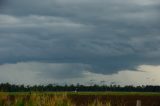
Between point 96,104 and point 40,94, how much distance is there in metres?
2.86

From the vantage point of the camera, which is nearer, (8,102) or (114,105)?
(8,102)

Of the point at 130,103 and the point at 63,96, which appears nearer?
the point at 63,96

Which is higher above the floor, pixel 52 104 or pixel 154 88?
pixel 154 88

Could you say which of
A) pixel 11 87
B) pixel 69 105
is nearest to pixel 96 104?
pixel 69 105

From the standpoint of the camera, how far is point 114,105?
42.1 metres

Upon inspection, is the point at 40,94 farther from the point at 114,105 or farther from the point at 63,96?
the point at 114,105

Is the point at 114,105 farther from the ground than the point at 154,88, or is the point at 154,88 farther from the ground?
the point at 154,88

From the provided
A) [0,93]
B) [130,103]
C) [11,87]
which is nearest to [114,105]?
[130,103]

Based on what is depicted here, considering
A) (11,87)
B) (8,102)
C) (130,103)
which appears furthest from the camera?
(11,87)

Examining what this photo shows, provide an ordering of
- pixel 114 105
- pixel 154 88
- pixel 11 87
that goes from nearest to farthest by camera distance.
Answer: pixel 114 105 < pixel 11 87 < pixel 154 88

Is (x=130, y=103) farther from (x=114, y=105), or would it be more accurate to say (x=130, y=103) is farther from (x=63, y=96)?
(x=63, y=96)

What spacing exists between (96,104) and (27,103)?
287cm

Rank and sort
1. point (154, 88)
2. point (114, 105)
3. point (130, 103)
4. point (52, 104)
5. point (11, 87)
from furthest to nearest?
point (154, 88)
point (11, 87)
point (130, 103)
point (114, 105)
point (52, 104)

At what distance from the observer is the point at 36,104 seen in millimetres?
20719
